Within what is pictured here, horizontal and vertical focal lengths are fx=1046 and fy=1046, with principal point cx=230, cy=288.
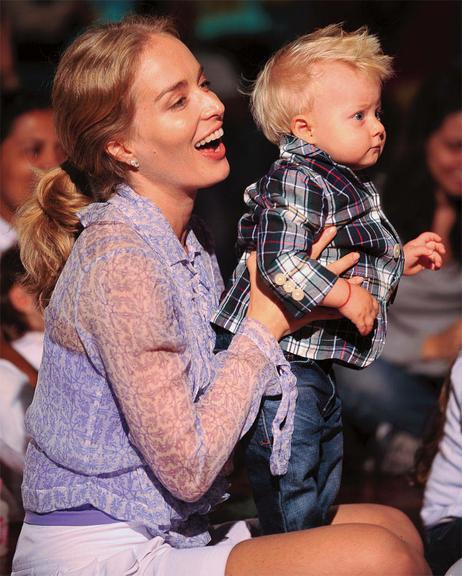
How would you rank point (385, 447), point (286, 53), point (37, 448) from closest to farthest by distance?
point (37, 448), point (286, 53), point (385, 447)

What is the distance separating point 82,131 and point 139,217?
22 centimetres

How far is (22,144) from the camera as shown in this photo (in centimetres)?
387

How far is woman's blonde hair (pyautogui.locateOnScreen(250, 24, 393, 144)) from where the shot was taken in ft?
7.59

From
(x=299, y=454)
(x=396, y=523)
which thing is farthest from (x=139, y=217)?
(x=396, y=523)

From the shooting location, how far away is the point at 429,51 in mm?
5668

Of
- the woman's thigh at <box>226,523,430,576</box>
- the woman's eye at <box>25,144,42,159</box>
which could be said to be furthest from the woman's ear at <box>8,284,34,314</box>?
the woman's thigh at <box>226,523,430,576</box>

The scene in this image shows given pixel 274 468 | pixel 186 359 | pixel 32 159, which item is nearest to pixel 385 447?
pixel 32 159

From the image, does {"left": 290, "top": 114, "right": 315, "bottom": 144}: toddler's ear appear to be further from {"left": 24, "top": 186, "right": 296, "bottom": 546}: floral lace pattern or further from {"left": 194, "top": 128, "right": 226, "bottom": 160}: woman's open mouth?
{"left": 24, "top": 186, "right": 296, "bottom": 546}: floral lace pattern

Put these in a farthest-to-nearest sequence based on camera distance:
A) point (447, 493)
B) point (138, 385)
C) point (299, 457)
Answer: point (447, 493) < point (299, 457) < point (138, 385)

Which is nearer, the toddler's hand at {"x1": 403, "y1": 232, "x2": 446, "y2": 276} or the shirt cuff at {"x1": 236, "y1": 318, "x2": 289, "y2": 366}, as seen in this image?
the shirt cuff at {"x1": 236, "y1": 318, "x2": 289, "y2": 366}

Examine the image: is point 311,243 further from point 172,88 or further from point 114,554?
point 114,554

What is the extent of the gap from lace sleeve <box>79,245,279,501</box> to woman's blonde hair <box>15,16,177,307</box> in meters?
0.32

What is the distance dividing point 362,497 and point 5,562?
1.41 m

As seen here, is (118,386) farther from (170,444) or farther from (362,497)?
(362,497)
